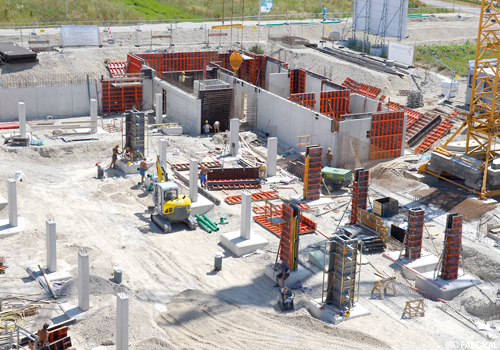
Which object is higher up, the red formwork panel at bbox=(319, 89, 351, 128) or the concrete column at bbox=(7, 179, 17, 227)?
the red formwork panel at bbox=(319, 89, 351, 128)

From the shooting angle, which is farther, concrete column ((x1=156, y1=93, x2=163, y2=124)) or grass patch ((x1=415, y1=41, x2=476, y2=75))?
grass patch ((x1=415, y1=41, x2=476, y2=75))

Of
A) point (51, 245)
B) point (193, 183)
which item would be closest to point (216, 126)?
point (193, 183)

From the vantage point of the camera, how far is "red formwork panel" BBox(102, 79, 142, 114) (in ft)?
147

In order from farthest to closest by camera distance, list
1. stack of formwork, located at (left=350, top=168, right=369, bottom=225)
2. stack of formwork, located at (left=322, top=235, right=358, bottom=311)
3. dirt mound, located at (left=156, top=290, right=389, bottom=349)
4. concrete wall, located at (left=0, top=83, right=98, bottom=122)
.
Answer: concrete wall, located at (left=0, top=83, right=98, bottom=122) < stack of formwork, located at (left=350, top=168, right=369, bottom=225) < stack of formwork, located at (left=322, top=235, right=358, bottom=311) < dirt mound, located at (left=156, top=290, right=389, bottom=349)

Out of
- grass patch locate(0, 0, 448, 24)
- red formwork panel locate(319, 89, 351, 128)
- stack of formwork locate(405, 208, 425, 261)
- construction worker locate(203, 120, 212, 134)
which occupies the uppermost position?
grass patch locate(0, 0, 448, 24)

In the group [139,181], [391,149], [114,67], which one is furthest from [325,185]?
[114,67]

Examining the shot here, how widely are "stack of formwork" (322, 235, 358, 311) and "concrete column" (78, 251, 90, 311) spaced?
23.7ft

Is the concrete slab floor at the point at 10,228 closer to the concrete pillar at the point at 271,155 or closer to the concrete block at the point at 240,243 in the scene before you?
the concrete block at the point at 240,243

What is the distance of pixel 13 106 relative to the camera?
42.6 m

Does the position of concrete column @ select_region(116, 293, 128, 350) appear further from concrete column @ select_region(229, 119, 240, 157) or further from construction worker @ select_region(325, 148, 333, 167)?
concrete column @ select_region(229, 119, 240, 157)

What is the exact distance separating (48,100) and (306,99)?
626 inches

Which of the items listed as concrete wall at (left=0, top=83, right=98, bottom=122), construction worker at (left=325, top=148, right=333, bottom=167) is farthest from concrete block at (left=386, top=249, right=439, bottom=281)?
concrete wall at (left=0, top=83, right=98, bottom=122)

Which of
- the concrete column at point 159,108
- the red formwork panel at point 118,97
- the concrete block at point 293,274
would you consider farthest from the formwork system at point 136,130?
the concrete block at point 293,274

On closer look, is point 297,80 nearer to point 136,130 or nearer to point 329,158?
point 329,158
